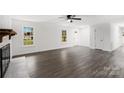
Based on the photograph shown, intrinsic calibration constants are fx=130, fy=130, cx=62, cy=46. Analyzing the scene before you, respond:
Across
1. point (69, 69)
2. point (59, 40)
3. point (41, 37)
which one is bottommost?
point (69, 69)

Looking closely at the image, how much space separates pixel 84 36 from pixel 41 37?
5283 mm

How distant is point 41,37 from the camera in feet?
27.8

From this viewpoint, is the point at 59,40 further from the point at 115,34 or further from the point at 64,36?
the point at 115,34

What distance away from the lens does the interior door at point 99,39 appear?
9.09 m

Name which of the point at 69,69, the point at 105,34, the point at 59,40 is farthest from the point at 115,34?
the point at 69,69

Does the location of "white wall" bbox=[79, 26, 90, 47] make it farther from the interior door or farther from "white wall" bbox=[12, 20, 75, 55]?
the interior door

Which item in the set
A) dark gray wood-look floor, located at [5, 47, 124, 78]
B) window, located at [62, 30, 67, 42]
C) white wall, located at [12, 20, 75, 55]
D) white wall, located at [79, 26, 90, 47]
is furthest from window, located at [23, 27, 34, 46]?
white wall, located at [79, 26, 90, 47]

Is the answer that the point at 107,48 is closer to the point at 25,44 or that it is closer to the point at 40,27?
the point at 40,27

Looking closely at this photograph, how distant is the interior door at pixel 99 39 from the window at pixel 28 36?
4.68 m

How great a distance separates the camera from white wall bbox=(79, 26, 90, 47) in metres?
12.0

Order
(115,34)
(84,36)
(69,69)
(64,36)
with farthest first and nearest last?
1. (84,36)
2. (64,36)
3. (115,34)
4. (69,69)
